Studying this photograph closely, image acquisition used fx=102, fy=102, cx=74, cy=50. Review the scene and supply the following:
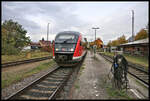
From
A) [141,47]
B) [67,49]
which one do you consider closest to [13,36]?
[67,49]

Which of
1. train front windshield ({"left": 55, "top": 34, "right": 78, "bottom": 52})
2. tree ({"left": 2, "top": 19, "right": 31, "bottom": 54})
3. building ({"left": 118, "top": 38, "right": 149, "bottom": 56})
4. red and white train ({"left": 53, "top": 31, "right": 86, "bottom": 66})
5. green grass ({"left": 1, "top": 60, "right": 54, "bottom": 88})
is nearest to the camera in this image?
green grass ({"left": 1, "top": 60, "right": 54, "bottom": 88})

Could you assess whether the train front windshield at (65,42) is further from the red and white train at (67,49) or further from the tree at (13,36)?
the tree at (13,36)

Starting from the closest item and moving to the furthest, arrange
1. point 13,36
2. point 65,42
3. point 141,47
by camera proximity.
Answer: point 65,42 → point 141,47 → point 13,36

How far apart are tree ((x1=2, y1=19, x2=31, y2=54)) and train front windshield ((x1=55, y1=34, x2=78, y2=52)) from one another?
1599 cm

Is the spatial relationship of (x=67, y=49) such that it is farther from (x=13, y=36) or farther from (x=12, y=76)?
(x=13, y=36)

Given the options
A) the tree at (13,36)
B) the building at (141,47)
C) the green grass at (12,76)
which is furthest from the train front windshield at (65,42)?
the tree at (13,36)

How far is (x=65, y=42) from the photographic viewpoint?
8547 millimetres

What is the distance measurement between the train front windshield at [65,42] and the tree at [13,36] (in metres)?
16.0

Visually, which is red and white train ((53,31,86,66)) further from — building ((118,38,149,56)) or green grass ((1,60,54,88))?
building ((118,38,149,56))

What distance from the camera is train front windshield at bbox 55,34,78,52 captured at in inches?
324

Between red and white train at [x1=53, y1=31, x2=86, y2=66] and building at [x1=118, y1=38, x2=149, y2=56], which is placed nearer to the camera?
red and white train at [x1=53, y1=31, x2=86, y2=66]

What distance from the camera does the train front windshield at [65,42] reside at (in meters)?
8.22

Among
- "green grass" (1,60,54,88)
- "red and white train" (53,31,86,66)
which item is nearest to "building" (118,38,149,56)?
"red and white train" (53,31,86,66)

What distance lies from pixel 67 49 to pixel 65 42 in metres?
0.72
